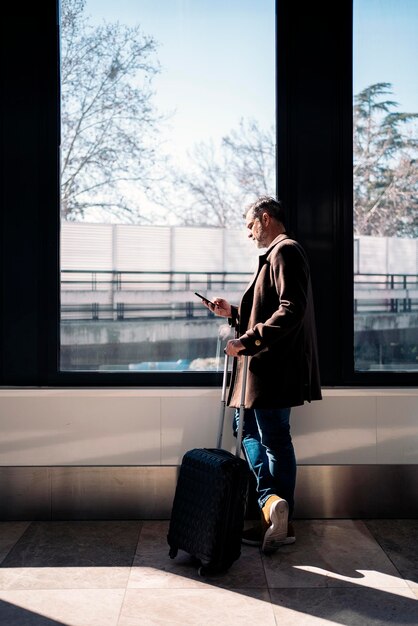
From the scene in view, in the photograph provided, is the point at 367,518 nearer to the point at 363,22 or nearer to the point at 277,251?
the point at 277,251

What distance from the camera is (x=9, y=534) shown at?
3283 millimetres

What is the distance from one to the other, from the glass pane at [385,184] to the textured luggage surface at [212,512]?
110 centimetres

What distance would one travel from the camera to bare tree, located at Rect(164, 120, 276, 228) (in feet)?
11.8

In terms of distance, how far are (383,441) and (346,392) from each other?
0.30 meters

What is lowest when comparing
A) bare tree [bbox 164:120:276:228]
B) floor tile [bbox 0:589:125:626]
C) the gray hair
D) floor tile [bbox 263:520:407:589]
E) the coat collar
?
floor tile [bbox 0:589:125:626]

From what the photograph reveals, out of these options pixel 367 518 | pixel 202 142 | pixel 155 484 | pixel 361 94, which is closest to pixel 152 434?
pixel 155 484

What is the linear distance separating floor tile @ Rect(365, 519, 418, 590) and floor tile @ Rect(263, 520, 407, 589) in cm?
3

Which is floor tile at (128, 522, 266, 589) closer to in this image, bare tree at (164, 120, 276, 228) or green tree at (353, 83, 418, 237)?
bare tree at (164, 120, 276, 228)

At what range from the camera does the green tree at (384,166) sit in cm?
363

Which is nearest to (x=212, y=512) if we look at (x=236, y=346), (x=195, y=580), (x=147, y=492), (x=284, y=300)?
(x=195, y=580)

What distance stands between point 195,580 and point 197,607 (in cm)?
24

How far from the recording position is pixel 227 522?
2.82 meters

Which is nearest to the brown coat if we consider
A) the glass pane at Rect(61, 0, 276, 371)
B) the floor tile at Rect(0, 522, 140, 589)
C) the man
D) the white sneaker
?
the man

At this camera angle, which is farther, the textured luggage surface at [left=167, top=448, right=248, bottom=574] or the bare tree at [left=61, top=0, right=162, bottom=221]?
the bare tree at [left=61, top=0, right=162, bottom=221]
